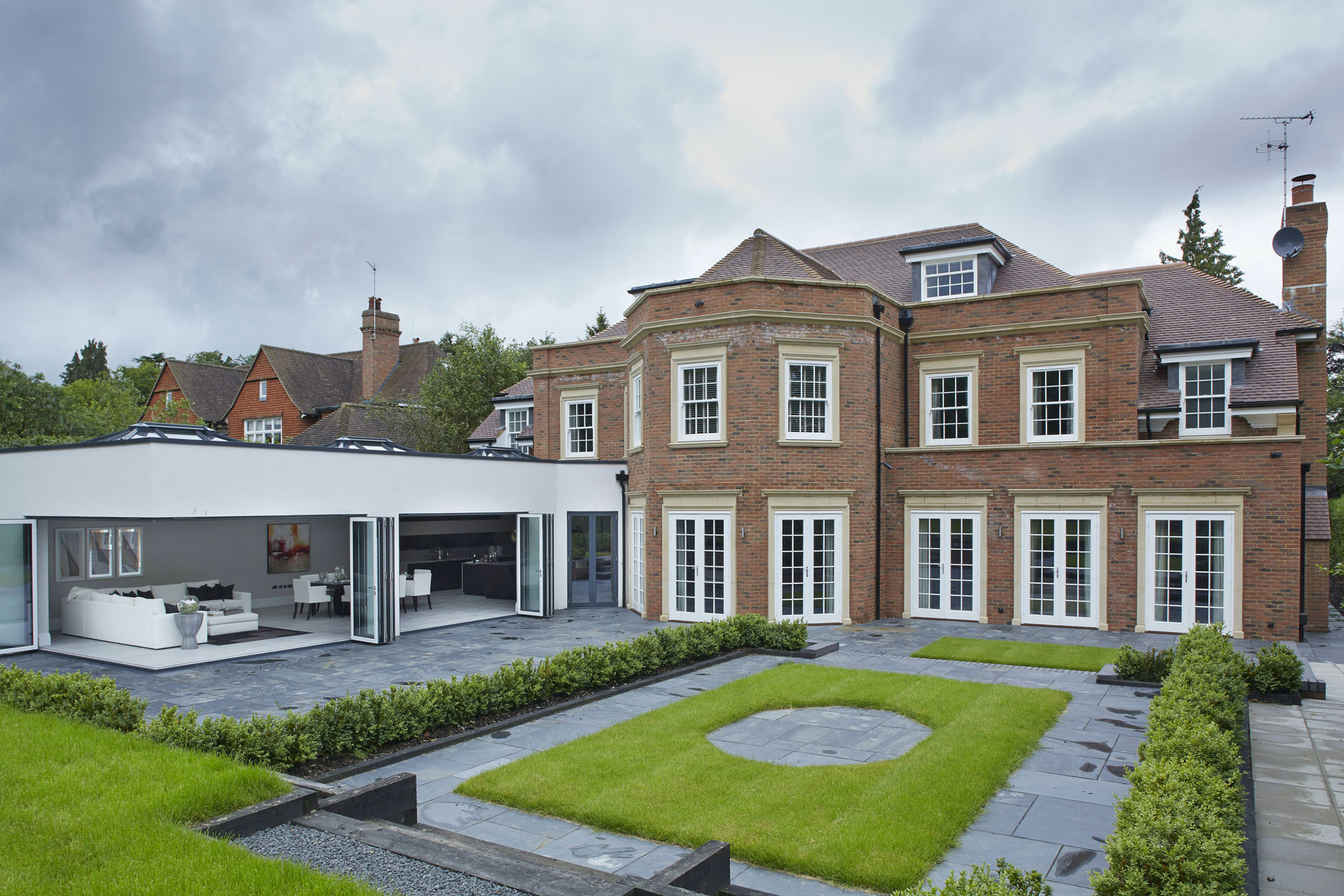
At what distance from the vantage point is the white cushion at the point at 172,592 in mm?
18078

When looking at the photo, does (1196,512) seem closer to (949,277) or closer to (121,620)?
(949,277)

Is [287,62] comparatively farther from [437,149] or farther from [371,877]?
[371,877]

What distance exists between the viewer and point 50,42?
13.8m

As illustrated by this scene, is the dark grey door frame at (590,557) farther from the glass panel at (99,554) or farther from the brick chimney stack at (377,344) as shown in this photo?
the brick chimney stack at (377,344)

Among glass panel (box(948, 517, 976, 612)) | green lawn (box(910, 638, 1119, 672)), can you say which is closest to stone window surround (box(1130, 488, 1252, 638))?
green lawn (box(910, 638, 1119, 672))

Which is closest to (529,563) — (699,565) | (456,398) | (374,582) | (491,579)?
(491,579)

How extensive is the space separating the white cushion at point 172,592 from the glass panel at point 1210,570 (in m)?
21.9

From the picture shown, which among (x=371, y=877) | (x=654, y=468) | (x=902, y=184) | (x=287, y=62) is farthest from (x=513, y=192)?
(x=371, y=877)

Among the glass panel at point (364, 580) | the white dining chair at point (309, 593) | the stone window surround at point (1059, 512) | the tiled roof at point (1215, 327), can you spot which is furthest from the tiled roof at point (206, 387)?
the tiled roof at point (1215, 327)

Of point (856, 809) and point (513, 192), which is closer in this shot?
point (856, 809)

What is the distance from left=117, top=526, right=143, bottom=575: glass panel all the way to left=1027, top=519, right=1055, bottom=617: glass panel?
20690 millimetres

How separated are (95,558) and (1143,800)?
21065mm

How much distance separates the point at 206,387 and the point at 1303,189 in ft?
160

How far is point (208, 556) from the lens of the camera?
20.4 meters
